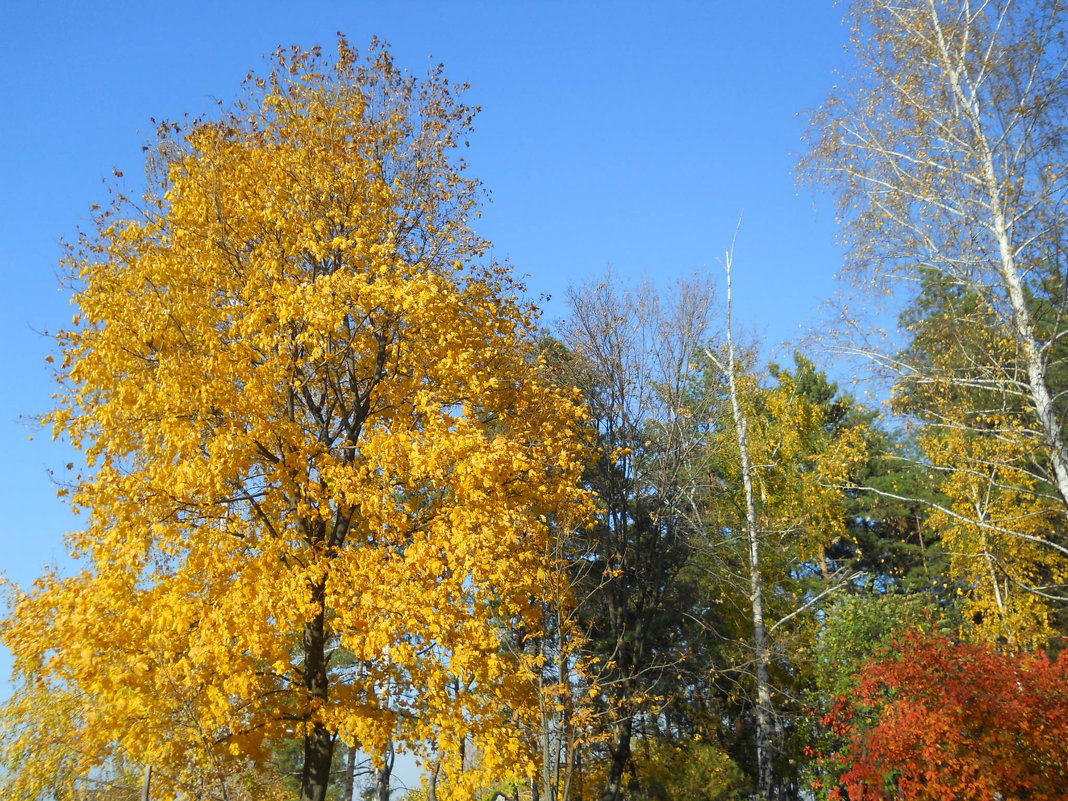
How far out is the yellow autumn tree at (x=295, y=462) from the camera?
7602 mm

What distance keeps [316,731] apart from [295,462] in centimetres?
303

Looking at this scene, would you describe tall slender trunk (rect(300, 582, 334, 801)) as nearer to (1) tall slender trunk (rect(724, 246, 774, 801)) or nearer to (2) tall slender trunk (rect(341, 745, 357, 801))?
(2) tall slender trunk (rect(341, 745, 357, 801))

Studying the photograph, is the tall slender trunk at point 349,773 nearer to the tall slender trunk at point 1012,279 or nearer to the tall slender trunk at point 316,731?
the tall slender trunk at point 316,731

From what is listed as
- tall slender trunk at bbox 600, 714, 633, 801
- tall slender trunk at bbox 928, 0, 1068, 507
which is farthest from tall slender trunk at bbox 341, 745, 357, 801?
tall slender trunk at bbox 928, 0, 1068, 507

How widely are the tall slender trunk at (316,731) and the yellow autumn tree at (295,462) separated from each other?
1.2 inches

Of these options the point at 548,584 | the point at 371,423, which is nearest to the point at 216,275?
the point at 371,423

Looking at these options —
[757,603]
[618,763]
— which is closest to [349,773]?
[618,763]

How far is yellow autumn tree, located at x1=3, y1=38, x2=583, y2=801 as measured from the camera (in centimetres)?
760

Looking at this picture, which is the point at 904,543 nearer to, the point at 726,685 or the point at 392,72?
the point at 726,685

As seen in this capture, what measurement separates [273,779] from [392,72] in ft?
32.3

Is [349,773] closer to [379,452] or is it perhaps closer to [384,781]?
[384,781]

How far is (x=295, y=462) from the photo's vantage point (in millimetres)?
8375

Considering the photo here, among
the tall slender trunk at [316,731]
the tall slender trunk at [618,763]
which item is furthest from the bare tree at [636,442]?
the tall slender trunk at [316,731]

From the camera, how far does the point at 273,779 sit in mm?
10945
